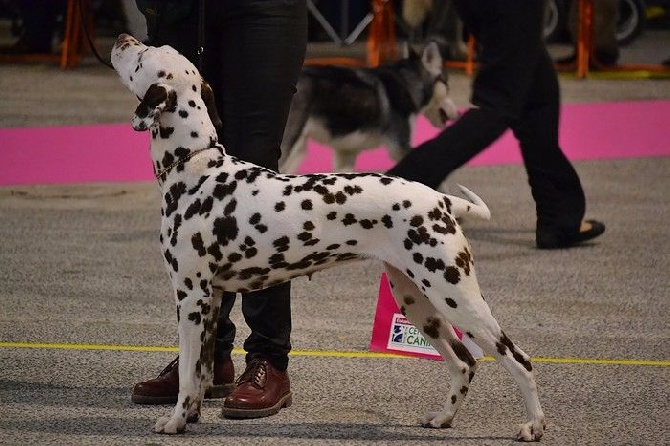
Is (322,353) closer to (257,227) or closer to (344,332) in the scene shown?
(344,332)

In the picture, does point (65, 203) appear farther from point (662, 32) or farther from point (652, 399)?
point (662, 32)

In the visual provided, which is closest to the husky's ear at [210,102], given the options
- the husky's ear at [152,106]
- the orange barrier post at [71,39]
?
the husky's ear at [152,106]

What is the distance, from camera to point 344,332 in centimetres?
634

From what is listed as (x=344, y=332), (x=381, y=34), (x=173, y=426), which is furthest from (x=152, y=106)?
(x=381, y=34)

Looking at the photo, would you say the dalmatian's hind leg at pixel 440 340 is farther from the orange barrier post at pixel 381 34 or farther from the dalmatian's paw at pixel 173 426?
the orange barrier post at pixel 381 34

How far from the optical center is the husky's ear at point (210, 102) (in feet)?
15.8

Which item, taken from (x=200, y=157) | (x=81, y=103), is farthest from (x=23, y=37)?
(x=200, y=157)

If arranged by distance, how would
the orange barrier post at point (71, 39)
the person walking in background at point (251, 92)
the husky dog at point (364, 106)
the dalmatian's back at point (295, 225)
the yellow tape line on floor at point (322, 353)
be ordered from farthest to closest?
the orange barrier post at point (71, 39) → the husky dog at point (364, 106) → the yellow tape line on floor at point (322, 353) → the person walking in background at point (251, 92) → the dalmatian's back at point (295, 225)

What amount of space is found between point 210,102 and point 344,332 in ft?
5.93

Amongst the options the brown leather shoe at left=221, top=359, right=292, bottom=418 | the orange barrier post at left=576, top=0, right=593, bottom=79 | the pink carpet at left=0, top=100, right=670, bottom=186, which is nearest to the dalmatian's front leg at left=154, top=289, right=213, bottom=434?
the brown leather shoe at left=221, top=359, right=292, bottom=418

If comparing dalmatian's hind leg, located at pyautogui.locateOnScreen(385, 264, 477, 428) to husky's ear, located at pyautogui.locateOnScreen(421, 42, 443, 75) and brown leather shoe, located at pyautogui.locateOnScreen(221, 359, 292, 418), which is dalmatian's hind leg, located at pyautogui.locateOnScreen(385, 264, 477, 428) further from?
husky's ear, located at pyautogui.locateOnScreen(421, 42, 443, 75)

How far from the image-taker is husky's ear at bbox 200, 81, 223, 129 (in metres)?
4.82

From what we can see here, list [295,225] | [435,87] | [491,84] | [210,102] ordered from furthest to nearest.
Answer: [435,87] → [491,84] → [210,102] → [295,225]

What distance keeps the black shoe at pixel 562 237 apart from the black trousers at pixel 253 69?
128 inches
